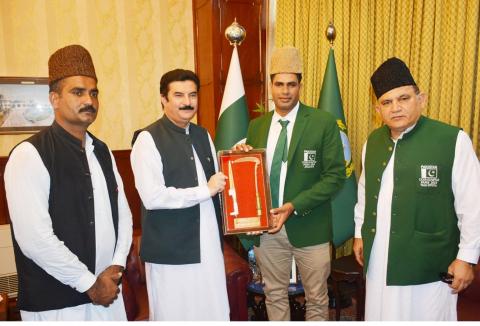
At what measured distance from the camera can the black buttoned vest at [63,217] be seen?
1674 millimetres

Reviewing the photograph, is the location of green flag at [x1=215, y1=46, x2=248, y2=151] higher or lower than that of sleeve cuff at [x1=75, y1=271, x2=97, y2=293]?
higher

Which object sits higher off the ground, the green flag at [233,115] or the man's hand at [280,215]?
the green flag at [233,115]

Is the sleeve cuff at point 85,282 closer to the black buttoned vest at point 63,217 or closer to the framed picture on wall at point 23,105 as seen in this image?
the black buttoned vest at point 63,217

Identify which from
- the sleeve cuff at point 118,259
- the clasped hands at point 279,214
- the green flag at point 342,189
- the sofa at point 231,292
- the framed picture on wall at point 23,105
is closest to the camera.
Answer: the sleeve cuff at point 118,259

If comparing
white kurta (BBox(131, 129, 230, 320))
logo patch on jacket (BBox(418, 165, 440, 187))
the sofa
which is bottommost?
the sofa

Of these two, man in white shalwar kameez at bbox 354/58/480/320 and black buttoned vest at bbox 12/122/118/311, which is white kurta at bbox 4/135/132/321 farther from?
man in white shalwar kameez at bbox 354/58/480/320

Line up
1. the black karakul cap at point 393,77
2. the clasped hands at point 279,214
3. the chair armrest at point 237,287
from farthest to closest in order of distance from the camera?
1. the chair armrest at point 237,287
2. the clasped hands at point 279,214
3. the black karakul cap at point 393,77

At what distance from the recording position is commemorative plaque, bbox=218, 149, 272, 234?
2.42 m

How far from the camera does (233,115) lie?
154 inches

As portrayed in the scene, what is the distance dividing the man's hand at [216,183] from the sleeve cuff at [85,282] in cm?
75

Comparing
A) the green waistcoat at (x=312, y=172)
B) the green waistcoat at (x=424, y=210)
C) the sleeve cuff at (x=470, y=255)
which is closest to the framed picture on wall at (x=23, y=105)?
the green waistcoat at (x=312, y=172)

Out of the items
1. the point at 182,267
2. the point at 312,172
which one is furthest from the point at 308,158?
the point at 182,267

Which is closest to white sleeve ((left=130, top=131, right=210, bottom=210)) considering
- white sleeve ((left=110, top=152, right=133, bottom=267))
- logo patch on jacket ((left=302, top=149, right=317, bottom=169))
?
white sleeve ((left=110, top=152, right=133, bottom=267))

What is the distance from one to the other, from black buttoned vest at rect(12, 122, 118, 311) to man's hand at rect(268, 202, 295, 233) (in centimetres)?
113
